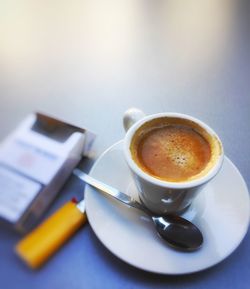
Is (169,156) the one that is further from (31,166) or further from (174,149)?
(31,166)

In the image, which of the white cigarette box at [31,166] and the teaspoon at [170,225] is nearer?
the white cigarette box at [31,166]

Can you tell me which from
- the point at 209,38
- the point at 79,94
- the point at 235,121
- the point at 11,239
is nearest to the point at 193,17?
the point at 209,38

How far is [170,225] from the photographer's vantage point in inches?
17.0

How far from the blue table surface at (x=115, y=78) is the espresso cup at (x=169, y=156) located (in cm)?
8

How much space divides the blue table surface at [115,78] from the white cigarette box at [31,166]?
0.05 feet

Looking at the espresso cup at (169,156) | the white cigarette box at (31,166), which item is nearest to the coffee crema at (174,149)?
the espresso cup at (169,156)

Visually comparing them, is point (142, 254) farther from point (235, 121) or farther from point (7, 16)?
point (7, 16)

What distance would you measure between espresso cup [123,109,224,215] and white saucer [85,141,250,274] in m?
0.03

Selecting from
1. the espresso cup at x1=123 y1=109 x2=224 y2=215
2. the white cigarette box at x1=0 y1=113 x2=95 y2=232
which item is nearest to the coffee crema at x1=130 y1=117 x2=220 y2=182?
the espresso cup at x1=123 y1=109 x2=224 y2=215

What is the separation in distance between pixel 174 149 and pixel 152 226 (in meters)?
0.11

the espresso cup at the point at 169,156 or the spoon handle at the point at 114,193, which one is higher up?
the espresso cup at the point at 169,156

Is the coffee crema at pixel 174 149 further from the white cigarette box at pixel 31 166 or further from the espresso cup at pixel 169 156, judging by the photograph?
the white cigarette box at pixel 31 166

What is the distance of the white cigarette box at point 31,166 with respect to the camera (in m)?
0.28

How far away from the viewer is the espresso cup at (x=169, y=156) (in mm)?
398
